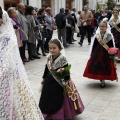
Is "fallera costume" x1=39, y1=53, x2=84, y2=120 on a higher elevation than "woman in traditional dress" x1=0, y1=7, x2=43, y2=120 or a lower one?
lower

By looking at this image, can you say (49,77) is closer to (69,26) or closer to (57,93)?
(57,93)

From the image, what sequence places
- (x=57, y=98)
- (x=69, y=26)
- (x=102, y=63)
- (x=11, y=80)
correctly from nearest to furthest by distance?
(x=11, y=80), (x=57, y=98), (x=102, y=63), (x=69, y=26)

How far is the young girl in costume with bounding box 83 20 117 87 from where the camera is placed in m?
5.26

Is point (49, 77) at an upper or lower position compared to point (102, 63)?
upper

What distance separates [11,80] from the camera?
2.53 m

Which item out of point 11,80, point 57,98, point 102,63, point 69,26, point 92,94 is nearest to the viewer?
point 11,80

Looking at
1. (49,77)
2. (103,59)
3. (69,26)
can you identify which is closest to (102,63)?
(103,59)

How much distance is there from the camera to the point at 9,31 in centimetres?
256

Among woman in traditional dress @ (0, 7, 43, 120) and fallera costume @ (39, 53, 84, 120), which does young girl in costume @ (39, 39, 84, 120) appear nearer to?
fallera costume @ (39, 53, 84, 120)

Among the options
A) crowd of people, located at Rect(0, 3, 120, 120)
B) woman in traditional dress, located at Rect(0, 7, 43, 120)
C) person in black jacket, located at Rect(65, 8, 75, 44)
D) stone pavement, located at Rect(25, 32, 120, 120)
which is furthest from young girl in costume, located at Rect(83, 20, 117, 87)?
person in black jacket, located at Rect(65, 8, 75, 44)

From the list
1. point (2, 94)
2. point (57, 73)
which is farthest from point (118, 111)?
point (2, 94)

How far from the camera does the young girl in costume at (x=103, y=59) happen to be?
207 inches

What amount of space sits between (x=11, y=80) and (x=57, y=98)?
3.78 ft

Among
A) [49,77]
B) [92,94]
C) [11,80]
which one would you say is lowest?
[92,94]
